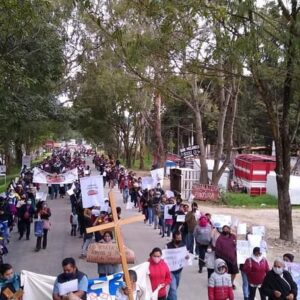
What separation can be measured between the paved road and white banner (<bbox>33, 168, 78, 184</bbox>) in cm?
434

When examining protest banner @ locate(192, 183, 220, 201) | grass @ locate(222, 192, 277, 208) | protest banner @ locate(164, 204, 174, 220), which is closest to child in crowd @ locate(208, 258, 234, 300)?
protest banner @ locate(164, 204, 174, 220)

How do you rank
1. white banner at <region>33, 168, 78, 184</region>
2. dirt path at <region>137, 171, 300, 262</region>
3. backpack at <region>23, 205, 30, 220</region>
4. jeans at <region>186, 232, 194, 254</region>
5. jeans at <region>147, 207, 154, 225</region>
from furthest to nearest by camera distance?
white banner at <region>33, 168, 78, 184</region> < jeans at <region>147, 207, 154, 225</region> < backpack at <region>23, 205, 30, 220</region> < dirt path at <region>137, 171, 300, 262</region> < jeans at <region>186, 232, 194, 254</region>

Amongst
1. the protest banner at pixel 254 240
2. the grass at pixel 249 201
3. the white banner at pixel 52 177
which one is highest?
the white banner at pixel 52 177

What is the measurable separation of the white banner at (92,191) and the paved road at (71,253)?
4.92ft

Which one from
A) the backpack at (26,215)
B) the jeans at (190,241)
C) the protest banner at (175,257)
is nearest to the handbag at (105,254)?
the protest banner at (175,257)

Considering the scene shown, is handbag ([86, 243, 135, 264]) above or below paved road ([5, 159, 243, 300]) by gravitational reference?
above

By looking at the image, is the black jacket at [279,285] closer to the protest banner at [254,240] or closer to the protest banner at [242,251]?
the protest banner at [242,251]

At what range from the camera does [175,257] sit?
9.02 m

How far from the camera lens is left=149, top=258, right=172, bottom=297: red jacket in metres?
8.08

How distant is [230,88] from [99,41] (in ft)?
34.6

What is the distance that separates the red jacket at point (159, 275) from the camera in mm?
8078

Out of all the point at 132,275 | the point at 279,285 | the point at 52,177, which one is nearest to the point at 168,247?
the point at 132,275

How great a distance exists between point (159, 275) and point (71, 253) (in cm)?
628

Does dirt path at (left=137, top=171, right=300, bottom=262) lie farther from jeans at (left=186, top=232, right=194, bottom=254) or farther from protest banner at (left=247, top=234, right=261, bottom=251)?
protest banner at (left=247, top=234, right=261, bottom=251)
